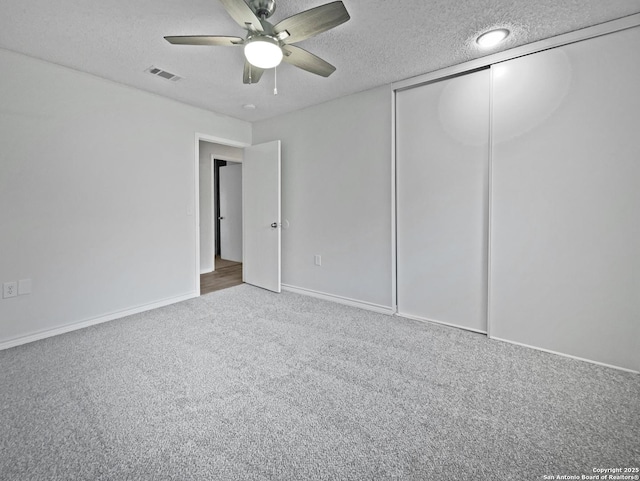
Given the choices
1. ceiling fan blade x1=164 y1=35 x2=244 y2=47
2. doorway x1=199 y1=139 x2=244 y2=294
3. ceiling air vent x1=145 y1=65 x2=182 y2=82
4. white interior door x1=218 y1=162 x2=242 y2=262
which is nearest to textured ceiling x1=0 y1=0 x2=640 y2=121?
ceiling air vent x1=145 y1=65 x2=182 y2=82

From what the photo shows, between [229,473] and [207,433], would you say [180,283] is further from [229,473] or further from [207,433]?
[229,473]

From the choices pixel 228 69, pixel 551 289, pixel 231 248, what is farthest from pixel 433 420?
pixel 231 248

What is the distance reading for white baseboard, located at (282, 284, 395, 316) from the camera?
331 centimetres

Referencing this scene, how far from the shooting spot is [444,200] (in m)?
2.89

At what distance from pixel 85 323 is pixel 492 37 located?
4.34m

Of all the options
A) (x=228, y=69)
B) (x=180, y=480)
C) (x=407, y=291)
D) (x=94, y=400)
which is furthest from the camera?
(x=407, y=291)

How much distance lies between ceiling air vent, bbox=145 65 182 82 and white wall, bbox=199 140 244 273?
237 centimetres

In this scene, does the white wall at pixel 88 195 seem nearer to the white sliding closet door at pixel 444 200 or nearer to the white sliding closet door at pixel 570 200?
the white sliding closet door at pixel 444 200

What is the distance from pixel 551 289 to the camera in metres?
2.39

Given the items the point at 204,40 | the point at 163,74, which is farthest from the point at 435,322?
the point at 163,74

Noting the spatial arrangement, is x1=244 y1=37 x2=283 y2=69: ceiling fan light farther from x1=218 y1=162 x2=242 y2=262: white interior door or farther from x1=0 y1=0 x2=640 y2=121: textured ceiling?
x1=218 y1=162 x2=242 y2=262: white interior door

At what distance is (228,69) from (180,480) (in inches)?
118

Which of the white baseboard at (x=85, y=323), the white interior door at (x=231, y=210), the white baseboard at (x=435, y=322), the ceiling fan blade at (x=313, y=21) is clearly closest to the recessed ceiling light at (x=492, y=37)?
the ceiling fan blade at (x=313, y=21)

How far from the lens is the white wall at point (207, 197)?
5.36m
